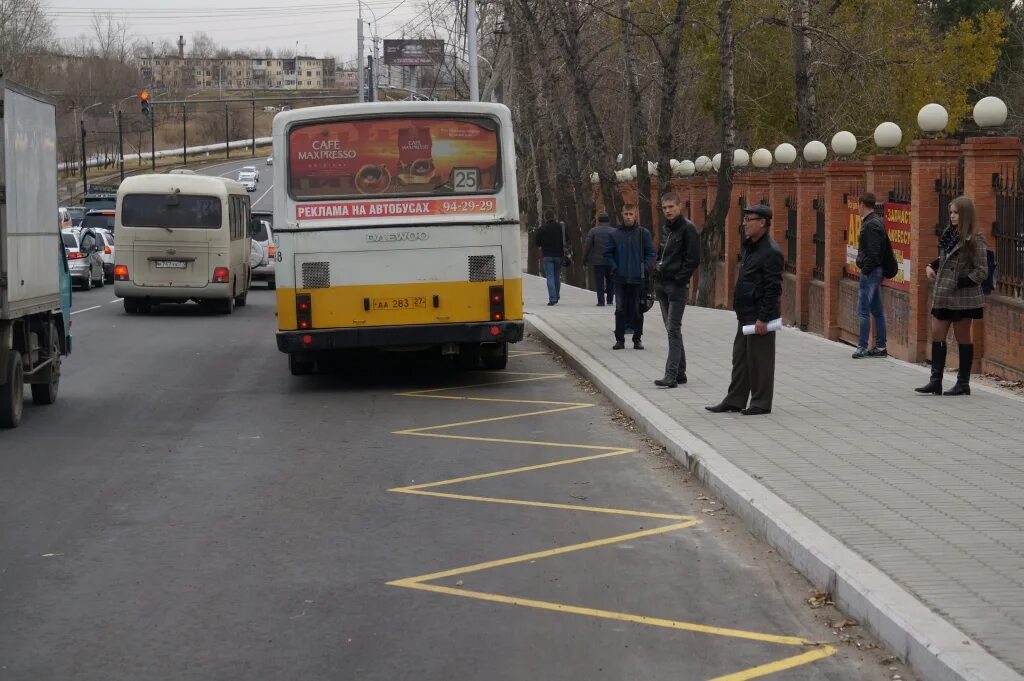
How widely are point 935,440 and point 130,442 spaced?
6420mm

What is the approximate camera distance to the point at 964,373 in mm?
12836

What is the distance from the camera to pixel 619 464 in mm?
10648

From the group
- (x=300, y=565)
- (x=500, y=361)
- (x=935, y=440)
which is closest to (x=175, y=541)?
(x=300, y=565)

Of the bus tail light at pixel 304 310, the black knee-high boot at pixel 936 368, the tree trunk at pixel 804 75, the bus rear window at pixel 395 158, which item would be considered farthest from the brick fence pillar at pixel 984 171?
the tree trunk at pixel 804 75

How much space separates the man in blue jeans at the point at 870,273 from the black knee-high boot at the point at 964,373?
3.32 m

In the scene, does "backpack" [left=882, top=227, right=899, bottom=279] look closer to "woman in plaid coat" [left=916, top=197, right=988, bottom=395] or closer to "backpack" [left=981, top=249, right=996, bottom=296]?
"woman in plaid coat" [left=916, top=197, right=988, bottom=395]

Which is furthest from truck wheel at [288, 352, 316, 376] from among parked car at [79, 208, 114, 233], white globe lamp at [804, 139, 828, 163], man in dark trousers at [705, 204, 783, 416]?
parked car at [79, 208, 114, 233]

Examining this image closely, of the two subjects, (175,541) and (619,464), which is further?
(619,464)

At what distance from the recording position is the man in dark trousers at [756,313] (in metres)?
11.8

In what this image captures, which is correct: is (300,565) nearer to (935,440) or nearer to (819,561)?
(819,561)

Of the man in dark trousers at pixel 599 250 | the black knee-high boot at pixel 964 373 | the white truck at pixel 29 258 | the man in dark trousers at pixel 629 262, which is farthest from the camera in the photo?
the man in dark trousers at pixel 599 250

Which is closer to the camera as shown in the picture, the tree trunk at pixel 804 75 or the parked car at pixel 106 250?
the tree trunk at pixel 804 75

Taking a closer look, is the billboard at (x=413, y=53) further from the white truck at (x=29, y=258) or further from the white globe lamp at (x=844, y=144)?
the white truck at (x=29, y=258)

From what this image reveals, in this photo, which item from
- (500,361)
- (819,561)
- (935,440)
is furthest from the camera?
(500,361)
